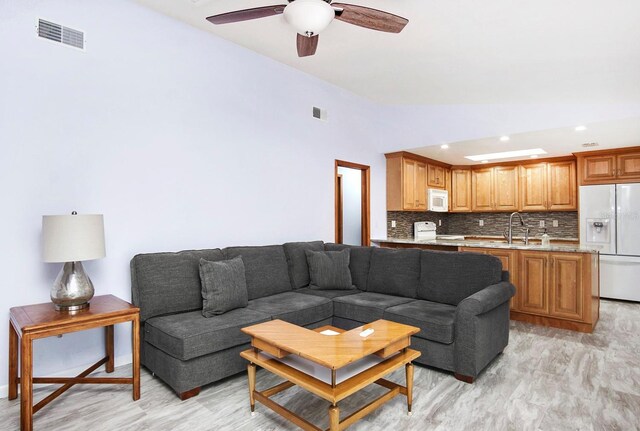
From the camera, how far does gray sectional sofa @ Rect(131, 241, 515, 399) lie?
101 inches

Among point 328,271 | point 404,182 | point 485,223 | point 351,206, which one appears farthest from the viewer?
point 485,223

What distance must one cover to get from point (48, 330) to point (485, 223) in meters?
7.06

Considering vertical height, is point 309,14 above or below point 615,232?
above

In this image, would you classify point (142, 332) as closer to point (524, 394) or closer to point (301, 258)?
point (301, 258)

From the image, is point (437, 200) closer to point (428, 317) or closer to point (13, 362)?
point (428, 317)

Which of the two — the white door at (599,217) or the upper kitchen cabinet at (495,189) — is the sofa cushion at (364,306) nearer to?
the white door at (599,217)

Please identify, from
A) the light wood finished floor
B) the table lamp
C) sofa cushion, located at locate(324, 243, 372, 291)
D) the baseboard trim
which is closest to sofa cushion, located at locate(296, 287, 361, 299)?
sofa cushion, located at locate(324, 243, 372, 291)

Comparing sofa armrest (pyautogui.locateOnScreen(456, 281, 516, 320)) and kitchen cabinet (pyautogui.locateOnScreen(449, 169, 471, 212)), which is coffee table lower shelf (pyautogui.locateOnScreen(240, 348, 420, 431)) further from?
kitchen cabinet (pyautogui.locateOnScreen(449, 169, 471, 212))

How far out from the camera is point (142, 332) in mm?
2846

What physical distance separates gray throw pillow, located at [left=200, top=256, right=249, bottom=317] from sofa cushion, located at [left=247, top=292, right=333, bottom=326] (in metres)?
0.19

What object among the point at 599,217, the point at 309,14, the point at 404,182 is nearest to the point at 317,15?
the point at 309,14

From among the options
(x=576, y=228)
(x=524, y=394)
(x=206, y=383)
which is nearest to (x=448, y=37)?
(x=524, y=394)

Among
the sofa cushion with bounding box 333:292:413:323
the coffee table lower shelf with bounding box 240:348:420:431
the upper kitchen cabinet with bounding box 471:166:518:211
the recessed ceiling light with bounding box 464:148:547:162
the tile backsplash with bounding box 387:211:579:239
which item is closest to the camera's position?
the coffee table lower shelf with bounding box 240:348:420:431

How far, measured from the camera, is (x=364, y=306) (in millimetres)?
3316
